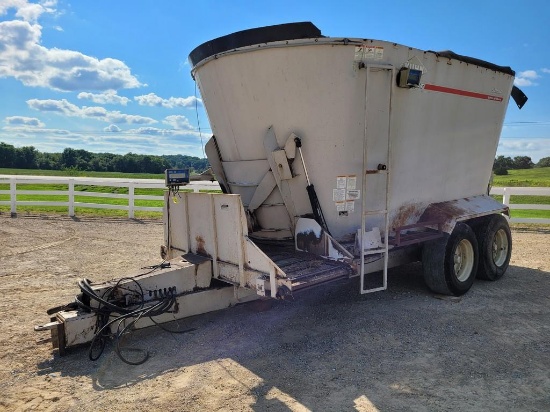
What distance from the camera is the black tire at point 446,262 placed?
5953 mm

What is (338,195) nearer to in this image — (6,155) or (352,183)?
(352,183)

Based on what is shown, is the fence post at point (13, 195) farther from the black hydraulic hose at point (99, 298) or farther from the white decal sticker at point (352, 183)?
the white decal sticker at point (352, 183)

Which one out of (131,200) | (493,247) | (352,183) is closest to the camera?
(352,183)

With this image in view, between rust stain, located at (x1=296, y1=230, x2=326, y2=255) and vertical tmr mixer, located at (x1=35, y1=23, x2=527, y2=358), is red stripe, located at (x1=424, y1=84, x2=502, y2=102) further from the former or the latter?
rust stain, located at (x1=296, y1=230, x2=326, y2=255)

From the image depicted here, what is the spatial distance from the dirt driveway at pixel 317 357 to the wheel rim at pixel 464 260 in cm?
34

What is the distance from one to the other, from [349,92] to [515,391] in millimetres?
3194

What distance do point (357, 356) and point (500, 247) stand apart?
433 centimetres

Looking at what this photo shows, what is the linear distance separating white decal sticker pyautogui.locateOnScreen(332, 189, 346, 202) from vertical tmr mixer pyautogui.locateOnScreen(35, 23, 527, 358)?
0.02m

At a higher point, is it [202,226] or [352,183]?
[352,183]

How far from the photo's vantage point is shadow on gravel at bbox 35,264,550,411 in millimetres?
3639

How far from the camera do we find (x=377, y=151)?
17.1 feet

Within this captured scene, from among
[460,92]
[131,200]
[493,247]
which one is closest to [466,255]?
[493,247]

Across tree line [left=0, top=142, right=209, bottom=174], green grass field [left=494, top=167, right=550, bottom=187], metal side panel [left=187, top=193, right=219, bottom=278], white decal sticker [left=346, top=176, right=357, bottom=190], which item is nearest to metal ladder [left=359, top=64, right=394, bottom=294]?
white decal sticker [left=346, top=176, right=357, bottom=190]

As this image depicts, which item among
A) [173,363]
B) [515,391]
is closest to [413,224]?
[515,391]
